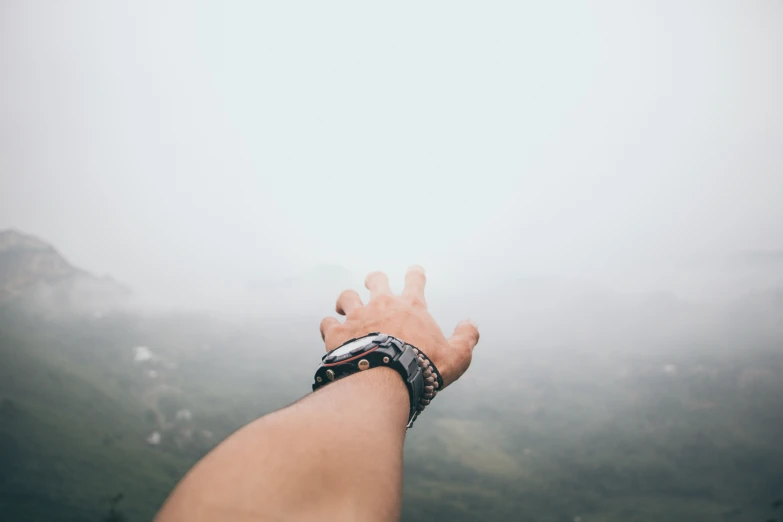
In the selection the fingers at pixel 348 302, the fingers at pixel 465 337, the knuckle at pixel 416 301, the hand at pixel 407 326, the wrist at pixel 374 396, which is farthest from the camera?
the fingers at pixel 348 302

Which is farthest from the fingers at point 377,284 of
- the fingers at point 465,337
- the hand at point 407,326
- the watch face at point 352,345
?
the watch face at point 352,345

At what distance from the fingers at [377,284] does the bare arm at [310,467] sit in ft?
4.42

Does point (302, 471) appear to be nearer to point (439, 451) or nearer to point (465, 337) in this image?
point (465, 337)

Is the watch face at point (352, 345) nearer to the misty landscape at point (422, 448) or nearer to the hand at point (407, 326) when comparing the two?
the hand at point (407, 326)

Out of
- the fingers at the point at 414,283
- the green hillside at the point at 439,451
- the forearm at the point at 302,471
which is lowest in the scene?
the forearm at the point at 302,471

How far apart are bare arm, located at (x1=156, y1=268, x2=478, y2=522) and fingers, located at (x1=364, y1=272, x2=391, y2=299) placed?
1.35 m

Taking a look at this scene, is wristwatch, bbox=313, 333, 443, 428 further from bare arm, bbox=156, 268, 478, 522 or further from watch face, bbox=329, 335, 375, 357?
bare arm, bbox=156, 268, 478, 522

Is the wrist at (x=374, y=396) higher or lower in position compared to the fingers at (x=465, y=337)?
lower

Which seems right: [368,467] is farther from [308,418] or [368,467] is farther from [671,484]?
[671,484]

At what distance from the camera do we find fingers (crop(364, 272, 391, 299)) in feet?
10.3

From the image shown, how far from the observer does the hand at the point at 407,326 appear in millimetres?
2596

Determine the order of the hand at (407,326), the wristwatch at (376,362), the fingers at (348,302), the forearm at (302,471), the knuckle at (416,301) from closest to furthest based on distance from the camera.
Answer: the forearm at (302,471)
the wristwatch at (376,362)
the hand at (407,326)
the knuckle at (416,301)
the fingers at (348,302)

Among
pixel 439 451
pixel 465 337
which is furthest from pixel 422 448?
A: pixel 465 337

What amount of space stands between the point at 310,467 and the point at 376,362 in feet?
3.20
